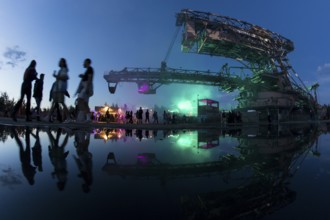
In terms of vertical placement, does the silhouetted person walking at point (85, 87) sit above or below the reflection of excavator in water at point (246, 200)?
above

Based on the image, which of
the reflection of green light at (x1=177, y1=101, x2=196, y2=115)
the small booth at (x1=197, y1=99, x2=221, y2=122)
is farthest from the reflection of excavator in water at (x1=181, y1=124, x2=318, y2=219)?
the reflection of green light at (x1=177, y1=101, x2=196, y2=115)

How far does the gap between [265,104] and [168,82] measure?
17.2 meters

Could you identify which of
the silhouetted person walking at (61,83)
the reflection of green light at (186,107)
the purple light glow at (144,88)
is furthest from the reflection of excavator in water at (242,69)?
the silhouetted person walking at (61,83)

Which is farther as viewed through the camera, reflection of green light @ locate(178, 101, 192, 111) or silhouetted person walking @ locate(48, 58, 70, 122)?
reflection of green light @ locate(178, 101, 192, 111)

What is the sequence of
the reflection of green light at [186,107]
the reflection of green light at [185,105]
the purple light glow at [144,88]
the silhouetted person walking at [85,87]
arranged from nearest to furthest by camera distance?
1. the silhouetted person walking at [85,87]
2. the purple light glow at [144,88]
3. the reflection of green light at [186,107]
4. the reflection of green light at [185,105]

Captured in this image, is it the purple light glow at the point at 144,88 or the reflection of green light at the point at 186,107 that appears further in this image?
the reflection of green light at the point at 186,107

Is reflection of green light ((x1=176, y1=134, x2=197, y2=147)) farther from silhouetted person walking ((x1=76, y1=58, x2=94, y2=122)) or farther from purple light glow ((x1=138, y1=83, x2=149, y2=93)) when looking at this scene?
purple light glow ((x1=138, y1=83, x2=149, y2=93))

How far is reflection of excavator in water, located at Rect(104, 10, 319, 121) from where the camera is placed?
122 ft

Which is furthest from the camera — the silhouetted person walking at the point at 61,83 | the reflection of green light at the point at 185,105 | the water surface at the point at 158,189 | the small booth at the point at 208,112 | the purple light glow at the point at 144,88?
the reflection of green light at the point at 185,105

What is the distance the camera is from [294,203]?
1525 mm

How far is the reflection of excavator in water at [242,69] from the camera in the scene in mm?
37312

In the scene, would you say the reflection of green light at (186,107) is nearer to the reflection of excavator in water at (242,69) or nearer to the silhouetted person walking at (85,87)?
the reflection of excavator in water at (242,69)

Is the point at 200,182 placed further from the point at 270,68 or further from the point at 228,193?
the point at 270,68

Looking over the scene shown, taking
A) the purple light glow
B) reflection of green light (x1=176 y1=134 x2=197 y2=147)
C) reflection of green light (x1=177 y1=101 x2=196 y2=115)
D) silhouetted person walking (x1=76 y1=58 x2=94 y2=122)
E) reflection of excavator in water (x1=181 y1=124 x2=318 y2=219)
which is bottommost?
reflection of excavator in water (x1=181 y1=124 x2=318 y2=219)
